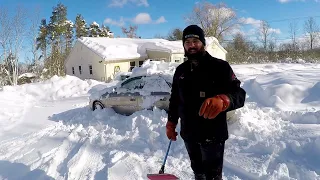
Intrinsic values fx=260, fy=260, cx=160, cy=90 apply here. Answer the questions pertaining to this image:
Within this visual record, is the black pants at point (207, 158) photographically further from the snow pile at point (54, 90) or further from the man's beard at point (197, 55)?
the snow pile at point (54, 90)

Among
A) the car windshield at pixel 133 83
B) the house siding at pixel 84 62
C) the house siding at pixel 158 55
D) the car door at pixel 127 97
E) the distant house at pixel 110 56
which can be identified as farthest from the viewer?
the house siding at pixel 158 55

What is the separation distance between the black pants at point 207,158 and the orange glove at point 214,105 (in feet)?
1.42

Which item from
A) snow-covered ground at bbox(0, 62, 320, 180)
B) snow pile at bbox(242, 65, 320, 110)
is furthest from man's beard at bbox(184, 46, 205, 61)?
snow pile at bbox(242, 65, 320, 110)

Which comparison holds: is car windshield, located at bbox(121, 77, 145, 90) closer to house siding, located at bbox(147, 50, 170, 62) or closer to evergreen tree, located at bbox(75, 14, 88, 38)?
house siding, located at bbox(147, 50, 170, 62)

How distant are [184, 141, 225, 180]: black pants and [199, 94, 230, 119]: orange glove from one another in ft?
1.42

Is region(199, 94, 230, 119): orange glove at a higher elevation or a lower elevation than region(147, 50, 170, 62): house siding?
lower

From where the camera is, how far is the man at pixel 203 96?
2.26 meters

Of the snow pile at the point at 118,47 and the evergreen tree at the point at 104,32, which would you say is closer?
the snow pile at the point at 118,47

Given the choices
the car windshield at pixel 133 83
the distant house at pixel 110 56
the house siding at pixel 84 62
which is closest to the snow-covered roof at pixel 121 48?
the distant house at pixel 110 56

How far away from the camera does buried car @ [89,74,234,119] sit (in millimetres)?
7129

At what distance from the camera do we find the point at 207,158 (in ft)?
8.02

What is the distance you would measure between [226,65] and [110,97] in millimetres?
6294

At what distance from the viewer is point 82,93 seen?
16.4 metres

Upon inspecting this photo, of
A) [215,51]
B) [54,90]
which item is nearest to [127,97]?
[54,90]
